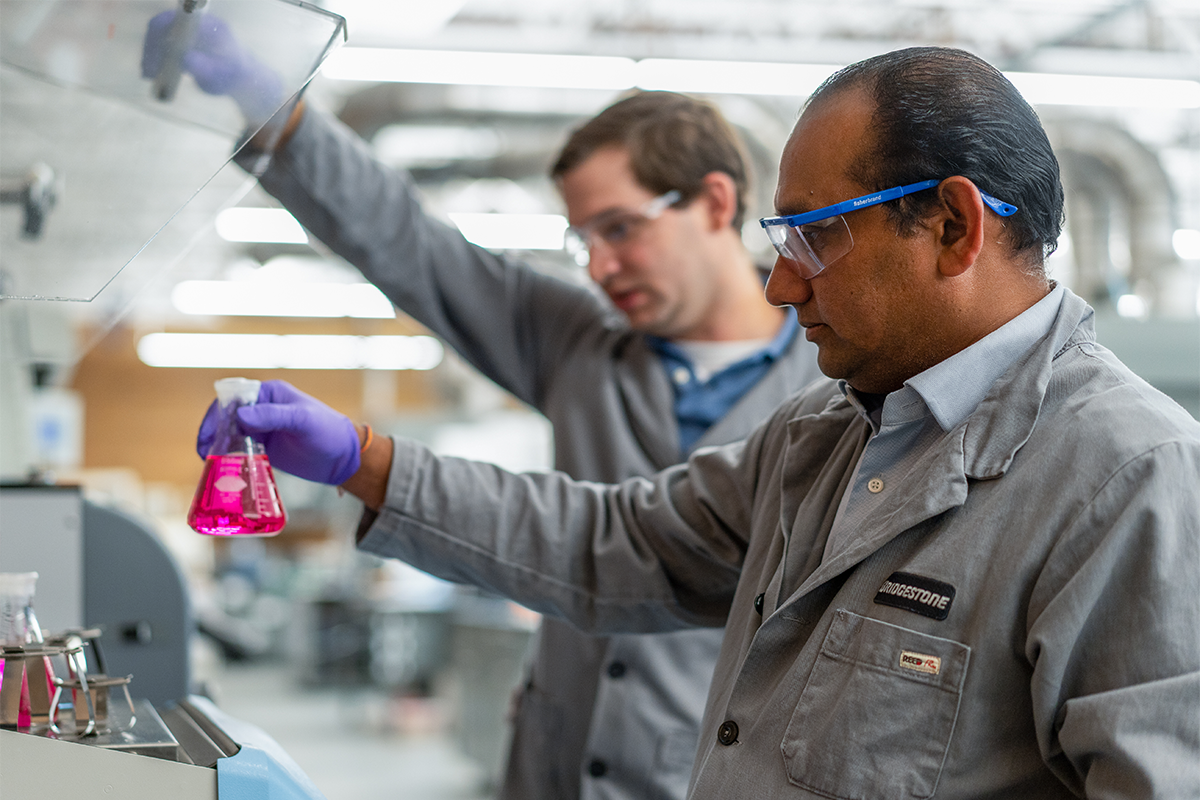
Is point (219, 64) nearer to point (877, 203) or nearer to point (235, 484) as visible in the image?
point (235, 484)

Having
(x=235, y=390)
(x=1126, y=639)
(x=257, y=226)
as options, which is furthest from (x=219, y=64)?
(x=257, y=226)

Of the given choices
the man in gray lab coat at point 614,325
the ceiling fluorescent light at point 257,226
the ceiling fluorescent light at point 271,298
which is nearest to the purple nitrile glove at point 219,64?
the man in gray lab coat at point 614,325

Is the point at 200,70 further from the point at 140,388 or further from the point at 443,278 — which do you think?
the point at 140,388

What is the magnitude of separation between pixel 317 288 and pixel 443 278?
8.23 m

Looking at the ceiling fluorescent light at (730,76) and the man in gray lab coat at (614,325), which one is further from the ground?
the ceiling fluorescent light at (730,76)

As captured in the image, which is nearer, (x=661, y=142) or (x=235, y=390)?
(x=235, y=390)

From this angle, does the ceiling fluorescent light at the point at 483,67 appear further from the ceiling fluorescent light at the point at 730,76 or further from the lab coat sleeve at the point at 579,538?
the lab coat sleeve at the point at 579,538

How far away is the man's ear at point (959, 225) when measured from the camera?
0.97 m

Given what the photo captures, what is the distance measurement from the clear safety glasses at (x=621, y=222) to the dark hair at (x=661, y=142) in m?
0.02

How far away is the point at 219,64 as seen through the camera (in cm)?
126

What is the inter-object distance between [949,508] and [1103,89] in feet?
13.8

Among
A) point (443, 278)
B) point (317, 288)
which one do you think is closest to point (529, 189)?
point (317, 288)

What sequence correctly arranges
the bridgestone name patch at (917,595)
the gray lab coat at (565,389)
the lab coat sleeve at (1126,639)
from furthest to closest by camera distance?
the gray lab coat at (565,389), the bridgestone name patch at (917,595), the lab coat sleeve at (1126,639)

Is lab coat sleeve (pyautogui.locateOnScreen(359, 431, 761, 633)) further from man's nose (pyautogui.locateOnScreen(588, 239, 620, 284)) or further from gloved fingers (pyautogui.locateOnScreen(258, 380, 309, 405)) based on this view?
man's nose (pyautogui.locateOnScreen(588, 239, 620, 284))
